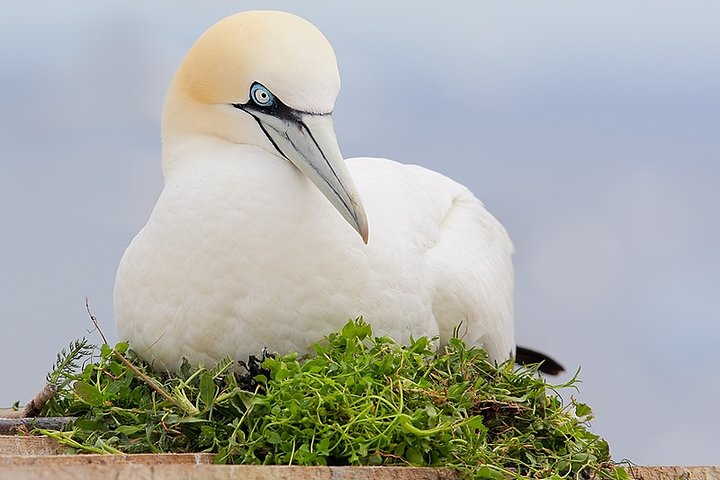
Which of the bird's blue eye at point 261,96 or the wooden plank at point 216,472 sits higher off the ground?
the bird's blue eye at point 261,96

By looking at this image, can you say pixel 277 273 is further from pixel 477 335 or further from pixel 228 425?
pixel 477 335

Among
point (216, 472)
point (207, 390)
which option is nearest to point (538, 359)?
point (207, 390)

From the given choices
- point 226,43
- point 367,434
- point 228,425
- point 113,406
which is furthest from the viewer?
point 226,43

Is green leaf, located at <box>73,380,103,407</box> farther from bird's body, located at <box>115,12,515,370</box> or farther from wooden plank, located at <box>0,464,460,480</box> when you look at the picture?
wooden plank, located at <box>0,464,460,480</box>

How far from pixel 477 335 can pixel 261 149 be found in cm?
134

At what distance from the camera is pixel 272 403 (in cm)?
389

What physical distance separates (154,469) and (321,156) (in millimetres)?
1798

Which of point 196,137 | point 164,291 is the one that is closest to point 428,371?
point 164,291

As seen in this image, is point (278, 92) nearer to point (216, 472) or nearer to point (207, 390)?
point (207, 390)

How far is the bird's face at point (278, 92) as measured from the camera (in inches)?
181

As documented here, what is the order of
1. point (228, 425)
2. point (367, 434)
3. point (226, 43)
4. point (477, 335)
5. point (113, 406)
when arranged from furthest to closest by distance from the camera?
point (477, 335) → point (226, 43) → point (113, 406) → point (228, 425) → point (367, 434)

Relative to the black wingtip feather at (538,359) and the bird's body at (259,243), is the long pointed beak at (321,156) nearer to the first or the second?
the bird's body at (259,243)

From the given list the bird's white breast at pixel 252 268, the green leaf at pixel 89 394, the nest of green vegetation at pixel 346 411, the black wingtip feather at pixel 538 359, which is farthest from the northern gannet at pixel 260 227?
the black wingtip feather at pixel 538 359

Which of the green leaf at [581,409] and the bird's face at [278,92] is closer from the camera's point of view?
the green leaf at [581,409]
